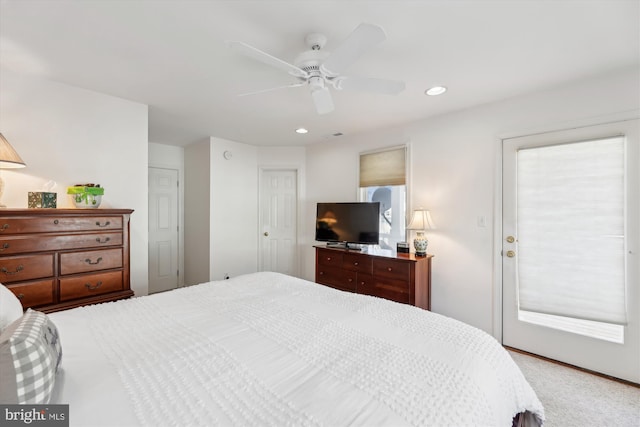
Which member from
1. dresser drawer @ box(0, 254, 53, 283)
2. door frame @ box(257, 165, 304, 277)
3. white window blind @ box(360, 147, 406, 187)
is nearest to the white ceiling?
white window blind @ box(360, 147, 406, 187)

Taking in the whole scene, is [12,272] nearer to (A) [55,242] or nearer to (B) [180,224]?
(A) [55,242]

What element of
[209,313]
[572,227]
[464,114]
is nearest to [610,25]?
[464,114]

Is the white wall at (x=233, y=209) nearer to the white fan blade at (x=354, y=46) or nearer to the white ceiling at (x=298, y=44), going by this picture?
the white ceiling at (x=298, y=44)

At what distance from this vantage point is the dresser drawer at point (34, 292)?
1.81 meters

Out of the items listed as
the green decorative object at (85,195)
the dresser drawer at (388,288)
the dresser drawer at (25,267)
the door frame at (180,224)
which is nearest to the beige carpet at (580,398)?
the dresser drawer at (388,288)

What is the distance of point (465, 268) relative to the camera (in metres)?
2.84

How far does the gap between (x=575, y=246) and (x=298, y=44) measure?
2.78 metres

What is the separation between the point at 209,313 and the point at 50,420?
0.80 m

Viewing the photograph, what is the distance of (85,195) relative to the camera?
7.32 ft

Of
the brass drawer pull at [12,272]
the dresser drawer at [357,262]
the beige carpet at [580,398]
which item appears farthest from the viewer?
the dresser drawer at [357,262]

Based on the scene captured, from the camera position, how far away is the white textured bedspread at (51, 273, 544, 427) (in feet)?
2.45

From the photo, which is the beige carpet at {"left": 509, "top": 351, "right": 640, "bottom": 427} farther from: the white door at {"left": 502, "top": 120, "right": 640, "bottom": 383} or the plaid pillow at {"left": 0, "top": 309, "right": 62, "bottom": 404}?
the plaid pillow at {"left": 0, "top": 309, "right": 62, "bottom": 404}

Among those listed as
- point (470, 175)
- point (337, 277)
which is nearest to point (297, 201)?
point (337, 277)

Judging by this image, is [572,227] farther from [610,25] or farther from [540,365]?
[610,25]
